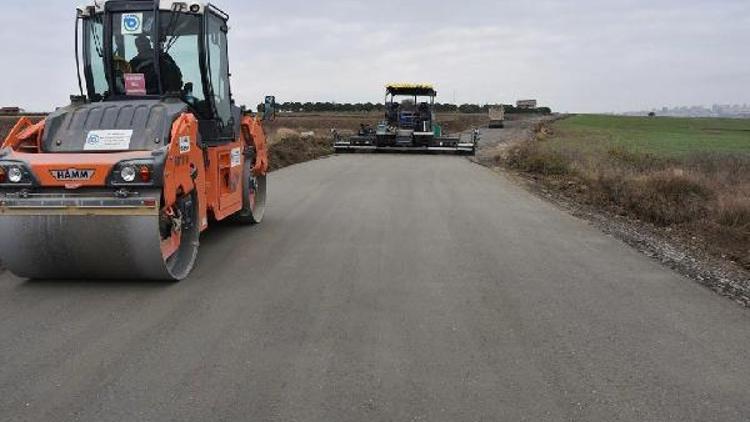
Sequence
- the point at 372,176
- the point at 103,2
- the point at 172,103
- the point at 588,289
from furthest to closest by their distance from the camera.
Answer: the point at 372,176, the point at 103,2, the point at 172,103, the point at 588,289

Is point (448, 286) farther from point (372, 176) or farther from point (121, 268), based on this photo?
point (372, 176)

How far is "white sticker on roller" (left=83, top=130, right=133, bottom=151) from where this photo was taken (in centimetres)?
627

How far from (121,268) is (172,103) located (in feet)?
6.52

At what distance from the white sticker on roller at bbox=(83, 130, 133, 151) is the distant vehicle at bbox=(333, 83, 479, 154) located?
24.0 m

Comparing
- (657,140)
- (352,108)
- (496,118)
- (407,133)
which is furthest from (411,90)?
(352,108)

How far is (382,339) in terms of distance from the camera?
4922mm

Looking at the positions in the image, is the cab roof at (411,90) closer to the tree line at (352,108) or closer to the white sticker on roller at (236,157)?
the white sticker on roller at (236,157)

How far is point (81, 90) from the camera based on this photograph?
25.5 feet

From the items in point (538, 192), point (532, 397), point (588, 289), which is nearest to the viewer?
point (532, 397)

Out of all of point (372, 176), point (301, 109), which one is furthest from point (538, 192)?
point (301, 109)

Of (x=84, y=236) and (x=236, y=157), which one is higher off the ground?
(x=236, y=157)

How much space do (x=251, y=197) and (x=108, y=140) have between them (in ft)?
11.8

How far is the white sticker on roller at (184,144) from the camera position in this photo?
20.9 ft

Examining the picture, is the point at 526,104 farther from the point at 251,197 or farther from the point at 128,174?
the point at 128,174
